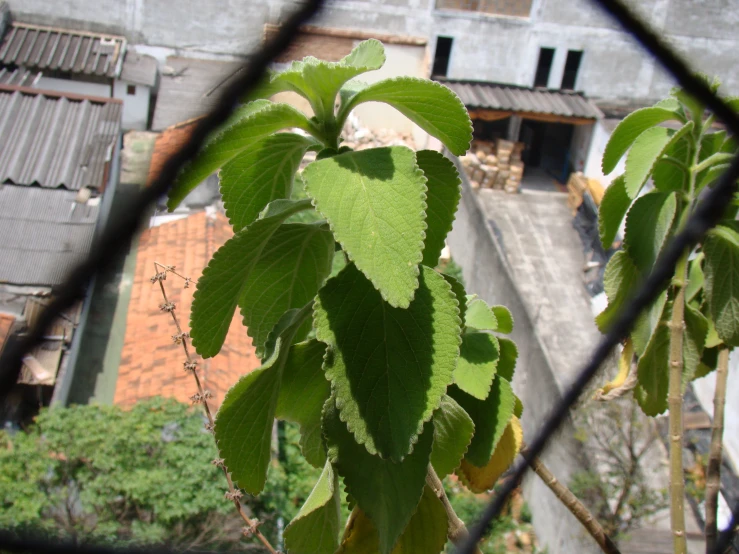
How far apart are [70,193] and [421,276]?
697 cm

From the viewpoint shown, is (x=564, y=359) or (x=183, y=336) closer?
(x=183, y=336)

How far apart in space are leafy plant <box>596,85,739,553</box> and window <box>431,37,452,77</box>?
13.0 metres

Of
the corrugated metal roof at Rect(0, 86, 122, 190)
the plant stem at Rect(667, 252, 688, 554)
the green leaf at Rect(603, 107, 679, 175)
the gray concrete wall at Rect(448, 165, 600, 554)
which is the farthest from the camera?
the corrugated metal roof at Rect(0, 86, 122, 190)

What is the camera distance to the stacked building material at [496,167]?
1321 cm

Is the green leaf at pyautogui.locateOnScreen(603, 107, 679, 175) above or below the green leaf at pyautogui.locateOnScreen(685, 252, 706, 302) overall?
above

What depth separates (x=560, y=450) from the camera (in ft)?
21.4

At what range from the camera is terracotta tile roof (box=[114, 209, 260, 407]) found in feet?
21.1

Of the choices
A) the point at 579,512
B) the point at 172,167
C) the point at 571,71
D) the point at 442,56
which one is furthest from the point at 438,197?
the point at 571,71

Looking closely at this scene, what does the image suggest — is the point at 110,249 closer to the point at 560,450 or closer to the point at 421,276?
the point at 421,276

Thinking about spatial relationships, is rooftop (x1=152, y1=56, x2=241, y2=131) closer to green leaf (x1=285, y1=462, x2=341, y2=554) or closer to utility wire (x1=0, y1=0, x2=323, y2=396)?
green leaf (x1=285, y1=462, x2=341, y2=554)

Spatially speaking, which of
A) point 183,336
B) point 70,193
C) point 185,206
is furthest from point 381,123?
point 183,336

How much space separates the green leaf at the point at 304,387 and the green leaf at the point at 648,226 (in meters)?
0.84

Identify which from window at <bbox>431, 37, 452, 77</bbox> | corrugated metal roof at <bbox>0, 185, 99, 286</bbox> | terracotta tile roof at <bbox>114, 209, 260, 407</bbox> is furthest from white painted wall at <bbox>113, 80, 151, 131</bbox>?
corrugated metal roof at <bbox>0, 185, 99, 286</bbox>

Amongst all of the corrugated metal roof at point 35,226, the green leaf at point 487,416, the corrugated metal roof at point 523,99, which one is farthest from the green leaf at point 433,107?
the corrugated metal roof at point 523,99
